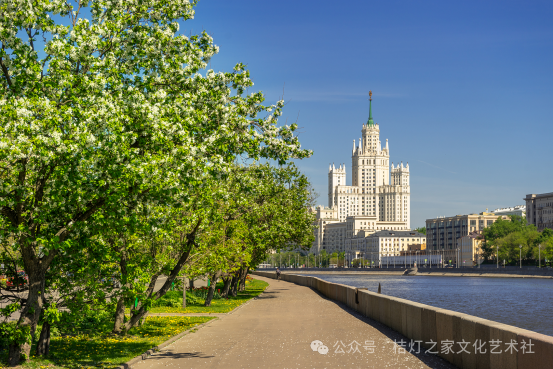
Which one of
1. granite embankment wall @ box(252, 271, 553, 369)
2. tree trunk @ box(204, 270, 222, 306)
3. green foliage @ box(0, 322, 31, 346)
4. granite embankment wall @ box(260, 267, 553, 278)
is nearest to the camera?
granite embankment wall @ box(252, 271, 553, 369)

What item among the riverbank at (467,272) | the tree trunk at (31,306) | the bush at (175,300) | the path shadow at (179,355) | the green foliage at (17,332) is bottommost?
the riverbank at (467,272)

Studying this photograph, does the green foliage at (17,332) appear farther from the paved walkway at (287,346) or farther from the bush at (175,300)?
the bush at (175,300)

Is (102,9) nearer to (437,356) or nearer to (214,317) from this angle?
(437,356)

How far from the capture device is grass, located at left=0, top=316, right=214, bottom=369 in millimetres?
12633

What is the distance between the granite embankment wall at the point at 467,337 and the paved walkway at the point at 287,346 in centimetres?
43

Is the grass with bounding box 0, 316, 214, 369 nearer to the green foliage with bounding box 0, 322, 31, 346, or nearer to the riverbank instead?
the green foliage with bounding box 0, 322, 31, 346

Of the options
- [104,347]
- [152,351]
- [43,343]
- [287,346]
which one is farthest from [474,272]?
[43,343]

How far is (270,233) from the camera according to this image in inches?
1422

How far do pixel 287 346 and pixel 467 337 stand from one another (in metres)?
5.08

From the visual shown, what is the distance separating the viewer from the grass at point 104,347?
1263cm

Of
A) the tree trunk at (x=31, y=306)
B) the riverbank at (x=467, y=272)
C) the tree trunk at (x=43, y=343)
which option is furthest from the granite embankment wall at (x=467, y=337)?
the riverbank at (x=467, y=272)

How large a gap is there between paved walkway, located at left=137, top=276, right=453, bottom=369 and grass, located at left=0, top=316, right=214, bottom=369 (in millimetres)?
640

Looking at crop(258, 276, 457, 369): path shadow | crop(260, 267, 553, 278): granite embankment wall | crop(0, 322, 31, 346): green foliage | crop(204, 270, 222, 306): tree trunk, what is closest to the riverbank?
crop(260, 267, 553, 278): granite embankment wall

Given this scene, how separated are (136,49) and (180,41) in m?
1.20
